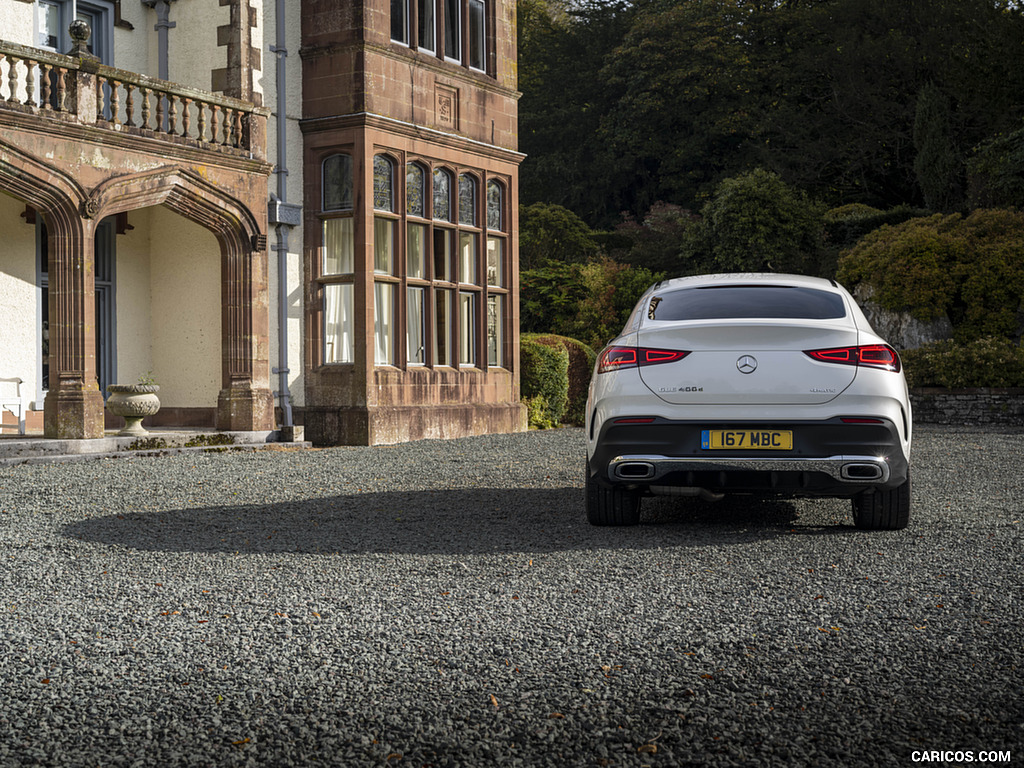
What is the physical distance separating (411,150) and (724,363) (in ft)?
35.5

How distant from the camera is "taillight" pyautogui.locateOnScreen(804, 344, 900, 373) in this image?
20.9ft

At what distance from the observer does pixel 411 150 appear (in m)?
16.4

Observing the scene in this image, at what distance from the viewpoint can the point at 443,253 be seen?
17.3 m

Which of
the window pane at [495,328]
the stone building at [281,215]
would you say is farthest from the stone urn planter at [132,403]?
the window pane at [495,328]

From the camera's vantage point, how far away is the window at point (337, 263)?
52.5ft

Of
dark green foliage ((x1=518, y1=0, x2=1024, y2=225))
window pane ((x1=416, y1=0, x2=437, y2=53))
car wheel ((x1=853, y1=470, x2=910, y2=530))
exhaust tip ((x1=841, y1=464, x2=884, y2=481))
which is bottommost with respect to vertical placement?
car wheel ((x1=853, y1=470, x2=910, y2=530))

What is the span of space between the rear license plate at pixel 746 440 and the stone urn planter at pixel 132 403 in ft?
29.8

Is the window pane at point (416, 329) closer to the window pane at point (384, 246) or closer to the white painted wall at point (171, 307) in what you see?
the window pane at point (384, 246)

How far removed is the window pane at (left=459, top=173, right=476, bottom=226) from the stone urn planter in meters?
5.95

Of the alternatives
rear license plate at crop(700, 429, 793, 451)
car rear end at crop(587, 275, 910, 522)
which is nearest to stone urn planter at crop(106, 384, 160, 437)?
car rear end at crop(587, 275, 910, 522)

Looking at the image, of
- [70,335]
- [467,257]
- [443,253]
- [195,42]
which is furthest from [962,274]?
[70,335]

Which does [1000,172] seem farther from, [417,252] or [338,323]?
[338,323]

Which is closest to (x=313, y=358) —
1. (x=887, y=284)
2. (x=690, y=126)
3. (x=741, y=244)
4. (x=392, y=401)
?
(x=392, y=401)

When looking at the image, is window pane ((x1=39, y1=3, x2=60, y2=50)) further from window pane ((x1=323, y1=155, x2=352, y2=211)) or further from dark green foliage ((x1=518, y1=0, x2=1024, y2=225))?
dark green foliage ((x1=518, y1=0, x2=1024, y2=225))
